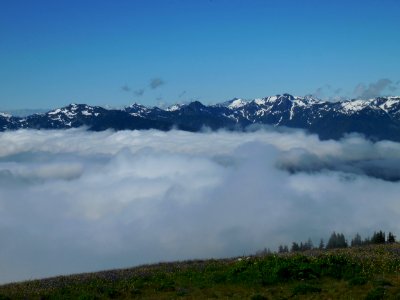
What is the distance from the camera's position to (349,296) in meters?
20.5

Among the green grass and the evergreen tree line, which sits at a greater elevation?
the green grass

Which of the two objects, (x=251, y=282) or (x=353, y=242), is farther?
A: (x=353, y=242)

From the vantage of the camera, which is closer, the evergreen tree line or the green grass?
the green grass

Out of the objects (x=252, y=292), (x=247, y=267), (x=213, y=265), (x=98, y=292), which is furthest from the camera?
(x=213, y=265)

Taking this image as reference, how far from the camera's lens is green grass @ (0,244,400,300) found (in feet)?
72.2

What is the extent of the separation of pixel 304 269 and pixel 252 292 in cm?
417

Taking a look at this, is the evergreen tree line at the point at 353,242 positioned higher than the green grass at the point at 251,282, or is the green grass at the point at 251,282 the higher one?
the green grass at the point at 251,282

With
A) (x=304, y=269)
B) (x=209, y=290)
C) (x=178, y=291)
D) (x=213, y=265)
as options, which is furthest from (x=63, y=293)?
(x=304, y=269)

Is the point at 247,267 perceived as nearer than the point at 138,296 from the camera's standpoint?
No

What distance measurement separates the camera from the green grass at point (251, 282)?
22000 millimetres

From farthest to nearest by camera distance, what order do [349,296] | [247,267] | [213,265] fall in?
1. [213,265]
2. [247,267]
3. [349,296]

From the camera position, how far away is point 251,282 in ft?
80.9

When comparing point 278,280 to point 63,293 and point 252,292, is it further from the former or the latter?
point 63,293

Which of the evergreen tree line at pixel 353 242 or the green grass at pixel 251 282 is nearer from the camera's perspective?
the green grass at pixel 251 282
